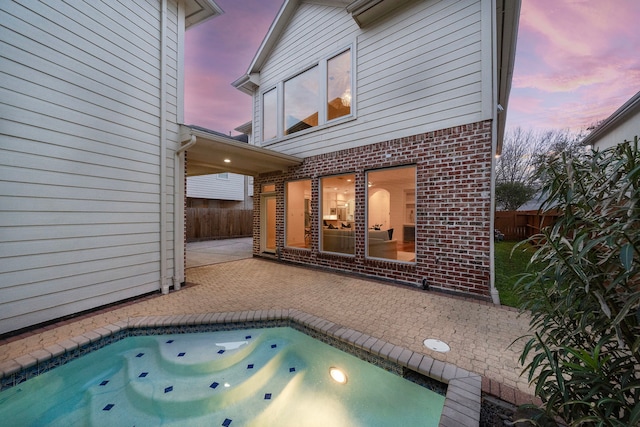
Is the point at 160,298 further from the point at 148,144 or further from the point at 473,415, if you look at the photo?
the point at 473,415

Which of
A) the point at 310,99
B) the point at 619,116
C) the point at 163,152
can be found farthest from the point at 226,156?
the point at 619,116

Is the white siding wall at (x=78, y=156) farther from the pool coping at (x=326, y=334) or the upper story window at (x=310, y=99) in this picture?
the upper story window at (x=310, y=99)

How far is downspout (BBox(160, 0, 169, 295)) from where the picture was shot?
4680mm

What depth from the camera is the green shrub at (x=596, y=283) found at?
1.09 meters

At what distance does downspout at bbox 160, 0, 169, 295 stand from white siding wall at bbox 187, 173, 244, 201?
11.2 meters

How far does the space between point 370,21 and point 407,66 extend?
153cm

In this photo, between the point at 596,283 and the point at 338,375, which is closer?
the point at 596,283

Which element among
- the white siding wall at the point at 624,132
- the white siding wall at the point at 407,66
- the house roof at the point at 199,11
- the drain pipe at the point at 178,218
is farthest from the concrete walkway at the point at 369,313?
the white siding wall at the point at 624,132

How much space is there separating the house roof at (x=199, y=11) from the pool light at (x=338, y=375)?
6964mm

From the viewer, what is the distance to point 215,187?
56.0 feet

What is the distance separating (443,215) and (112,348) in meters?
5.36

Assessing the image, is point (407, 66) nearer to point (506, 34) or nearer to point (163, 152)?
point (506, 34)

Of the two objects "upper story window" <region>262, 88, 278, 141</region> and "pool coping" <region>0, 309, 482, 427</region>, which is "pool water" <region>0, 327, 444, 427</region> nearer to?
"pool coping" <region>0, 309, 482, 427</region>

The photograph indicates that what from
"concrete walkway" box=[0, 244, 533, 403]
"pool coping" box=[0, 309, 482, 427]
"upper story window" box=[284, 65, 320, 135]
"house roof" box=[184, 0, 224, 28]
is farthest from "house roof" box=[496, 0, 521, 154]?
"pool coping" box=[0, 309, 482, 427]
